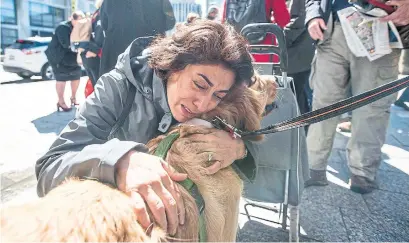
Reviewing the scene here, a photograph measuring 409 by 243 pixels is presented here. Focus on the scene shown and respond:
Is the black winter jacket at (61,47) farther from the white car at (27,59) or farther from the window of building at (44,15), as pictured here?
the window of building at (44,15)

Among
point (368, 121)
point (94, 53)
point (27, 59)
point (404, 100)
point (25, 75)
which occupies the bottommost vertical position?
point (25, 75)

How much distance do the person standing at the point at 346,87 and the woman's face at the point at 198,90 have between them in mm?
1440

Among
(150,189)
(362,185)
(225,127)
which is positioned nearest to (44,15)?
(362,185)

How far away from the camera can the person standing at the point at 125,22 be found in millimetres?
2586

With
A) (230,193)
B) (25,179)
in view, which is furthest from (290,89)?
(25,179)

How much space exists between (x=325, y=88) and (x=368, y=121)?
41cm

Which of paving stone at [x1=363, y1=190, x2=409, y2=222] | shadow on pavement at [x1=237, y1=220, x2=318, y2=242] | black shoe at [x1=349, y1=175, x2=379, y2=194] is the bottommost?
shadow on pavement at [x1=237, y1=220, x2=318, y2=242]

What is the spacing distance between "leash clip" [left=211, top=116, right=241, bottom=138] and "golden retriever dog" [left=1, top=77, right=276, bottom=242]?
0.05 metres

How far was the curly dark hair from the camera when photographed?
1288 millimetres

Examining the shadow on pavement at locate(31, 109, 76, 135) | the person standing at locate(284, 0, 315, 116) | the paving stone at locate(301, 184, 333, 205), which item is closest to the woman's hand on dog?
the paving stone at locate(301, 184, 333, 205)

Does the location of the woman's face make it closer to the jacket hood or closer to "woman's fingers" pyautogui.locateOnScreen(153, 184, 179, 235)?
the jacket hood

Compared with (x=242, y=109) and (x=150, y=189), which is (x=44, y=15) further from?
(x=150, y=189)

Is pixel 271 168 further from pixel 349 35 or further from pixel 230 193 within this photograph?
pixel 349 35

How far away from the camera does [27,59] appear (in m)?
9.84
